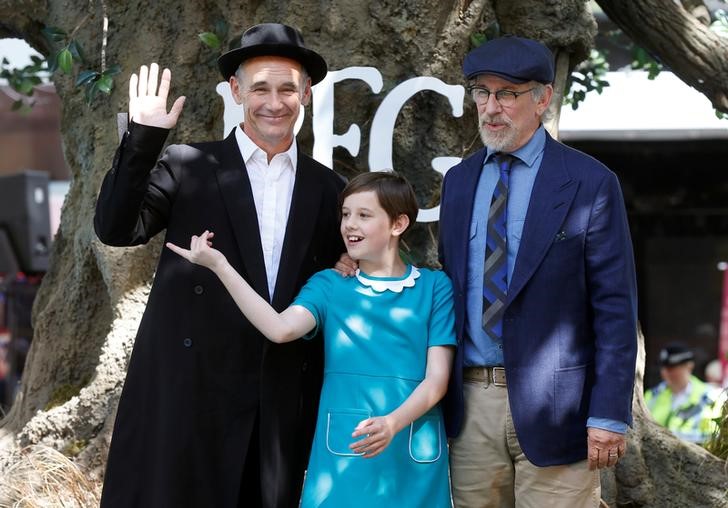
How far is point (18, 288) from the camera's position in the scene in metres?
10.6

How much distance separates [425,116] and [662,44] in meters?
1.52

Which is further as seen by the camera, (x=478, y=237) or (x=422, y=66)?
(x=422, y=66)

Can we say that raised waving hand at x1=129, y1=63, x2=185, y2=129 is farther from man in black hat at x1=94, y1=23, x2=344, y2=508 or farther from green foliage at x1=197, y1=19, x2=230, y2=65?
green foliage at x1=197, y1=19, x2=230, y2=65

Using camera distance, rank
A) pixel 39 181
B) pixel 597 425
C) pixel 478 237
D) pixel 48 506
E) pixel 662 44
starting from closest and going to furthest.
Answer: pixel 597 425 → pixel 478 237 → pixel 48 506 → pixel 662 44 → pixel 39 181

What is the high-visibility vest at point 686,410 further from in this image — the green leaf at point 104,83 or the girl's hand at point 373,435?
the girl's hand at point 373,435

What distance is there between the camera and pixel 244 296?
3.20 m

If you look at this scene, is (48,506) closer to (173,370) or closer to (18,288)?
(173,370)

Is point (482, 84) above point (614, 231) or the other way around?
above

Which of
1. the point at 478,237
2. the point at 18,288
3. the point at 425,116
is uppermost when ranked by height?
the point at 425,116

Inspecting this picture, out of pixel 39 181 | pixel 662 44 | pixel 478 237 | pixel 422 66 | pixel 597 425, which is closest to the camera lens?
pixel 597 425

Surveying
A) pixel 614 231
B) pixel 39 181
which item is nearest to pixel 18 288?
pixel 39 181

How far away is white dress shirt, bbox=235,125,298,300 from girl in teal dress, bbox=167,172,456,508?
0.19m

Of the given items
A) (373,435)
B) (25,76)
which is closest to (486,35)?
(373,435)

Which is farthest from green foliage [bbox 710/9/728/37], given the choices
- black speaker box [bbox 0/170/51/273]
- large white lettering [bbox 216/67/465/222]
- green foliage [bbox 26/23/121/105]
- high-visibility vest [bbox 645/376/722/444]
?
black speaker box [bbox 0/170/51/273]
